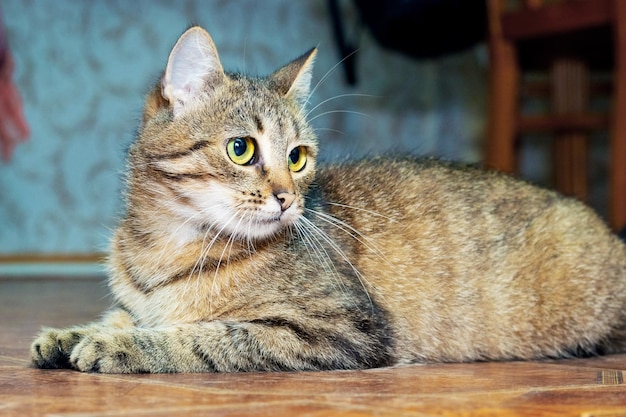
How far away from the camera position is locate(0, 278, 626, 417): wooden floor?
53.7 inches

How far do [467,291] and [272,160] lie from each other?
606mm

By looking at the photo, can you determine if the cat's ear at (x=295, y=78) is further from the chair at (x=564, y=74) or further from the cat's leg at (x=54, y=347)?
the chair at (x=564, y=74)

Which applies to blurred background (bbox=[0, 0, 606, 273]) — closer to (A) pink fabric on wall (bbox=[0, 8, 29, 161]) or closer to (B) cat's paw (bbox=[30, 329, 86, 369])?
(A) pink fabric on wall (bbox=[0, 8, 29, 161])

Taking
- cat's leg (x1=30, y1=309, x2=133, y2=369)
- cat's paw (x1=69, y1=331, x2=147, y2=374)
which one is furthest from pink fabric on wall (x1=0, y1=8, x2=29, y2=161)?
cat's paw (x1=69, y1=331, x2=147, y2=374)

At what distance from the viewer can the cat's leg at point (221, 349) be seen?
1.67m

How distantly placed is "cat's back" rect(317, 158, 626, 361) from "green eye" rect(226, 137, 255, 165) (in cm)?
28

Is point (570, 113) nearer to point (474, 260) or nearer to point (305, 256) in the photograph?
point (474, 260)

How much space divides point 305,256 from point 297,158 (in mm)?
234

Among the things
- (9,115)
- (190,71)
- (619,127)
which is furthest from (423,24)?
(9,115)

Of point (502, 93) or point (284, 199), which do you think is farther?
point (502, 93)

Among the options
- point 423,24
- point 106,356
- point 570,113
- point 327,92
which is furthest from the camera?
point 327,92

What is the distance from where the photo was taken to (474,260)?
82.3 inches

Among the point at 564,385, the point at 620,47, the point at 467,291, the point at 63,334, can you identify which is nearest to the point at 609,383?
the point at 564,385

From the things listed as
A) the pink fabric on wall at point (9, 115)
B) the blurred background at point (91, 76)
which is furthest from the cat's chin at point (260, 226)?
the pink fabric on wall at point (9, 115)
